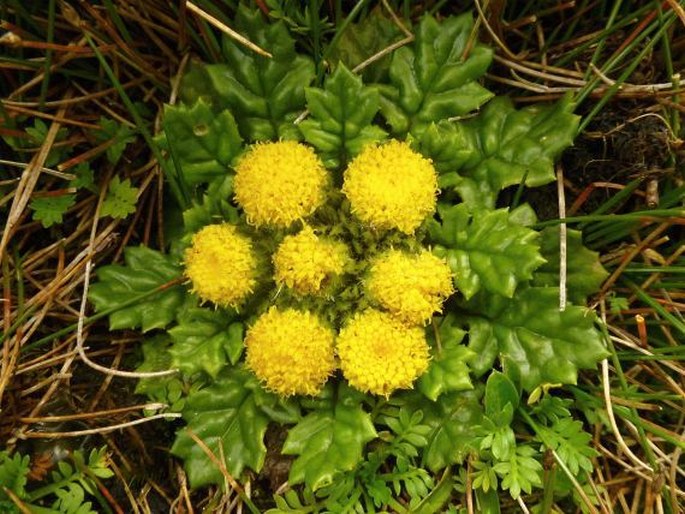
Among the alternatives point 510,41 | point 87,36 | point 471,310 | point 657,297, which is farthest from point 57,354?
point 657,297

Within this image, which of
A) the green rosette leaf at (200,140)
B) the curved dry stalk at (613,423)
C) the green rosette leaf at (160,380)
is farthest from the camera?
the green rosette leaf at (160,380)

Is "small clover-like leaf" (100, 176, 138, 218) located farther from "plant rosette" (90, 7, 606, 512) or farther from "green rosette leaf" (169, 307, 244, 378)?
"green rosette leaf" (169, 307, 244, 378)

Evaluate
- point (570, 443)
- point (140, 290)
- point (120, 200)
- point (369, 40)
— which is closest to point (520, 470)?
point (570, 443)

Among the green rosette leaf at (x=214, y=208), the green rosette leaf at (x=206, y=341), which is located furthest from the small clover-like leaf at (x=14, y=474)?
the green rosette leaf at (x=214, y=208)

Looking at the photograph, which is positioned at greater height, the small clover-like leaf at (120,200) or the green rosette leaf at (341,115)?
the green rosette leaf at (341,115)

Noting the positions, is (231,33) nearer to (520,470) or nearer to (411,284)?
(411,284)

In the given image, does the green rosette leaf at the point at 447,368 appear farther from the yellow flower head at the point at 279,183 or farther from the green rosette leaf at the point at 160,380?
the green rosette leaf at the point at 160,380

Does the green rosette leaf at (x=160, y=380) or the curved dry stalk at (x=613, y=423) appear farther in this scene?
the green rosette leaf at (x=160, y=380)

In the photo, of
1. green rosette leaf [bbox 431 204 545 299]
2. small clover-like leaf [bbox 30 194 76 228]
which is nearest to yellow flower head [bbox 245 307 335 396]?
green rosette leaf [bbox 431 204 545 299]
